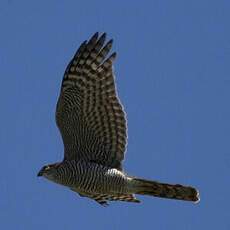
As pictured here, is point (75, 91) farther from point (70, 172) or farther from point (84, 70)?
point (70, 172)

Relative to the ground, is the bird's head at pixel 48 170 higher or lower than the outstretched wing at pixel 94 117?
lower

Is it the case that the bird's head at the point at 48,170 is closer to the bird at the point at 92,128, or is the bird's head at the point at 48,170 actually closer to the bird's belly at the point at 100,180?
the bird at the point at 92,128

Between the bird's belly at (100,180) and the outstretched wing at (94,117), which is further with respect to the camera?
the outstretched wing at (94,117)

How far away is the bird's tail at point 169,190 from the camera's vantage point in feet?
52.4

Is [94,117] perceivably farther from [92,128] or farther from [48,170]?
[48,170]

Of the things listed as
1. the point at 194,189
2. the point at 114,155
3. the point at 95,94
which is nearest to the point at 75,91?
the point at 95,94

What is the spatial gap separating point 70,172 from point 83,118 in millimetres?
1015

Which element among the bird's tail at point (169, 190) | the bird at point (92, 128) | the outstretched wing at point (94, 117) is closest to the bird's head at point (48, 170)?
the bird at point (92, 128)

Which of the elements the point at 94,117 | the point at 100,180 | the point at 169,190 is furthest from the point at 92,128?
the point at 169,190

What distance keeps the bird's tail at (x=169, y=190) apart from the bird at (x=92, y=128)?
2 cm

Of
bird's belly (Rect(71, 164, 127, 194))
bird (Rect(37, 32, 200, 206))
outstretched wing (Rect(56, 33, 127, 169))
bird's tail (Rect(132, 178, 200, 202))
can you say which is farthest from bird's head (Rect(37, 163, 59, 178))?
bird's tail (Rect(132, 178, 200, 202))

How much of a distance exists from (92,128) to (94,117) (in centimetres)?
20

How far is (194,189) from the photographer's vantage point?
16.0 meters

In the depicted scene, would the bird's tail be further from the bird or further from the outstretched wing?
the outstretched wing
